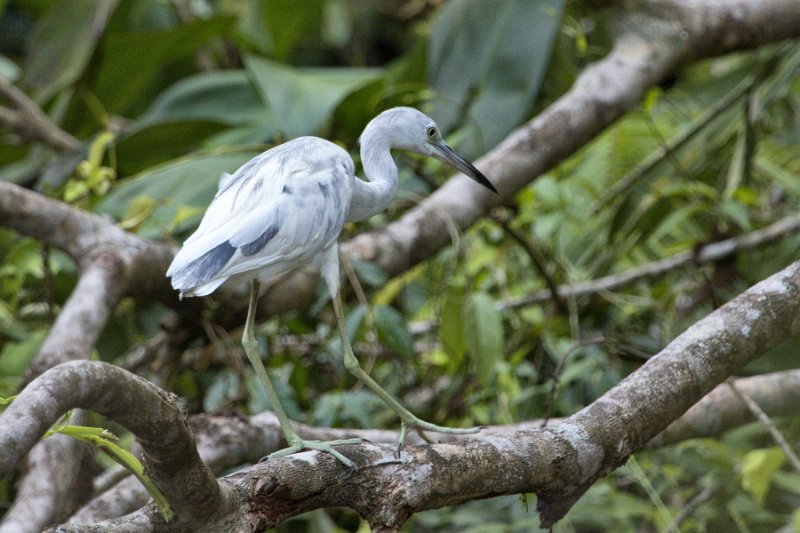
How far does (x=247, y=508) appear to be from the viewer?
1.59m

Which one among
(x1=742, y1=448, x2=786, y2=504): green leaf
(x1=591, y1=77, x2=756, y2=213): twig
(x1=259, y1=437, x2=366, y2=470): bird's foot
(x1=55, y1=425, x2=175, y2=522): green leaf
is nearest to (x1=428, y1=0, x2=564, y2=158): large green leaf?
(x1=591, y1=77, x2=756, y2=213): twig

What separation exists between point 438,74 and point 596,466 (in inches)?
99.2

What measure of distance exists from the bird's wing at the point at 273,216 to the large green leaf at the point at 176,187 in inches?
54.9

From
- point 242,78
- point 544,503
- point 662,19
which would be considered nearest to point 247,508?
point 544,503

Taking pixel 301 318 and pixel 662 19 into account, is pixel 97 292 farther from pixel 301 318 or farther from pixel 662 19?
pixel 662 19

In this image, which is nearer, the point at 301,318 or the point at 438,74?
the point at 301,318

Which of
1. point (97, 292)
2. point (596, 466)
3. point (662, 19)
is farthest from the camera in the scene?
point (662, 19)

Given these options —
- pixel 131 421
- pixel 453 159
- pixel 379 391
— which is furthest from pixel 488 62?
pixel 131 421

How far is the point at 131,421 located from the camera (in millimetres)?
1360

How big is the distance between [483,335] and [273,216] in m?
1.20

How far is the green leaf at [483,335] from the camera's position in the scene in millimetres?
A: 2992

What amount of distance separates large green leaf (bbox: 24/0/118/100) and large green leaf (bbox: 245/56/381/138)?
26.6 inches

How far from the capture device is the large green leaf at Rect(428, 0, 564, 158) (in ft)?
12.8

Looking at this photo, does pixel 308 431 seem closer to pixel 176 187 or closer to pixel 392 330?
pixel 392 330
